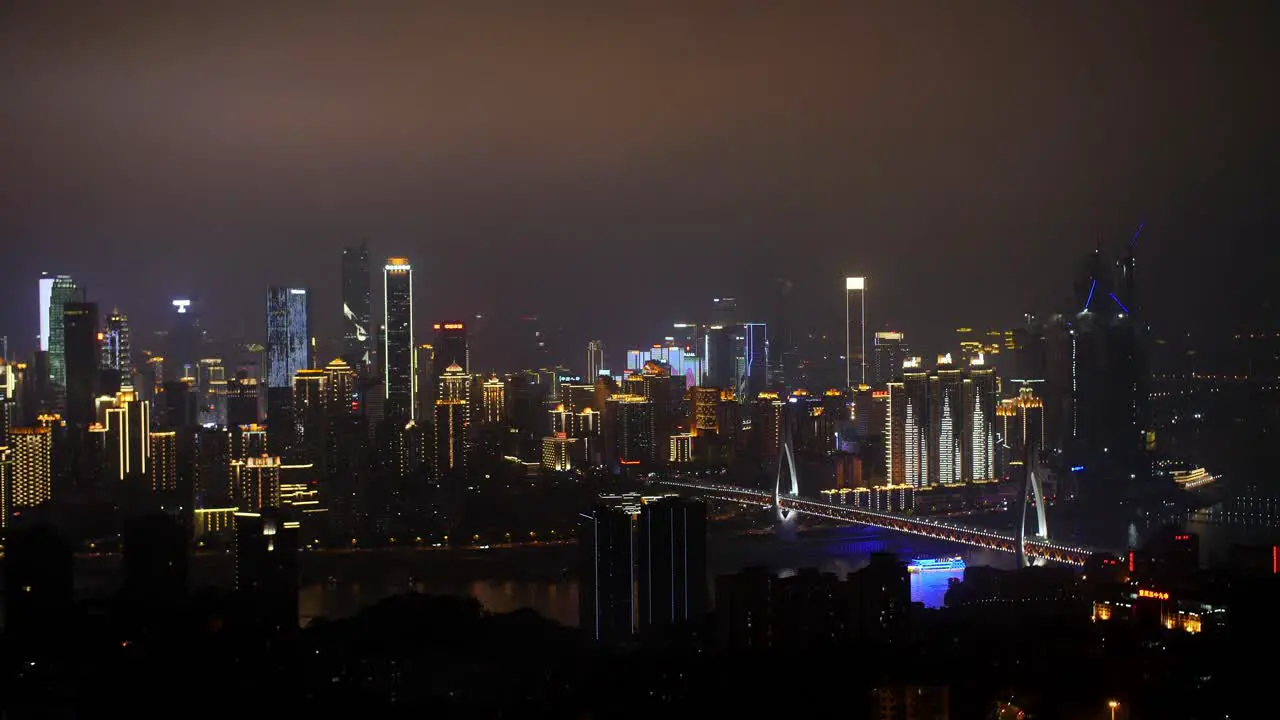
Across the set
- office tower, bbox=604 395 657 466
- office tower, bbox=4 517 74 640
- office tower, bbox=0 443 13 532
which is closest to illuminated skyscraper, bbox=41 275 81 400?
office tower, bbox=0 443 13 532

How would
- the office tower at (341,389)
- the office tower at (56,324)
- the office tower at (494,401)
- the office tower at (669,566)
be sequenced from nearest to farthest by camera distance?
the office tower at (669,566) < the office tower at (56,324) < the office tower at (341,389) < the office tower at (494,401)

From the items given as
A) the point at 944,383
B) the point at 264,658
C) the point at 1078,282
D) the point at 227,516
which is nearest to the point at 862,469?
the point at 944,383

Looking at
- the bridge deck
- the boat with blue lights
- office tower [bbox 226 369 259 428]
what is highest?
office tower [bbox 226 369 259 428]

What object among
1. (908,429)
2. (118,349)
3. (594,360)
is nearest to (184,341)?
(118,349)

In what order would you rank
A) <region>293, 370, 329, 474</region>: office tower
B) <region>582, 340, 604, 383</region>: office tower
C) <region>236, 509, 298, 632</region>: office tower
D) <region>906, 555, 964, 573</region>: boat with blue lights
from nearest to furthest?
1. <region>236, 509, 298, 632</region>: office tower
2. <region>906, 555, 964, 573</region>: boat with blue lights
3. <region>293, 370, 329, 474</region>: office tower
4. <region>582, 340, 604, 383</region>: office tower

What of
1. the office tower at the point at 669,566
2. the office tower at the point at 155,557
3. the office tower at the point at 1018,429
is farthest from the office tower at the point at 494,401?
the office tower at the point at 669,566

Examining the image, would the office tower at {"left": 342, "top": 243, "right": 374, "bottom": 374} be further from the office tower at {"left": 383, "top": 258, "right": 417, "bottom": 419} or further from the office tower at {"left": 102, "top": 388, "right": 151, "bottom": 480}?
the office tower at {"left": 102, "top": 388, "right": 151, "bottom": 480}

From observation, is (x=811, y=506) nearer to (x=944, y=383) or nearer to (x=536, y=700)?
(x=944, y=383)

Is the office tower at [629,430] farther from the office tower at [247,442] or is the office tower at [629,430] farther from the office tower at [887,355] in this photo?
the office tower at [247,442]
